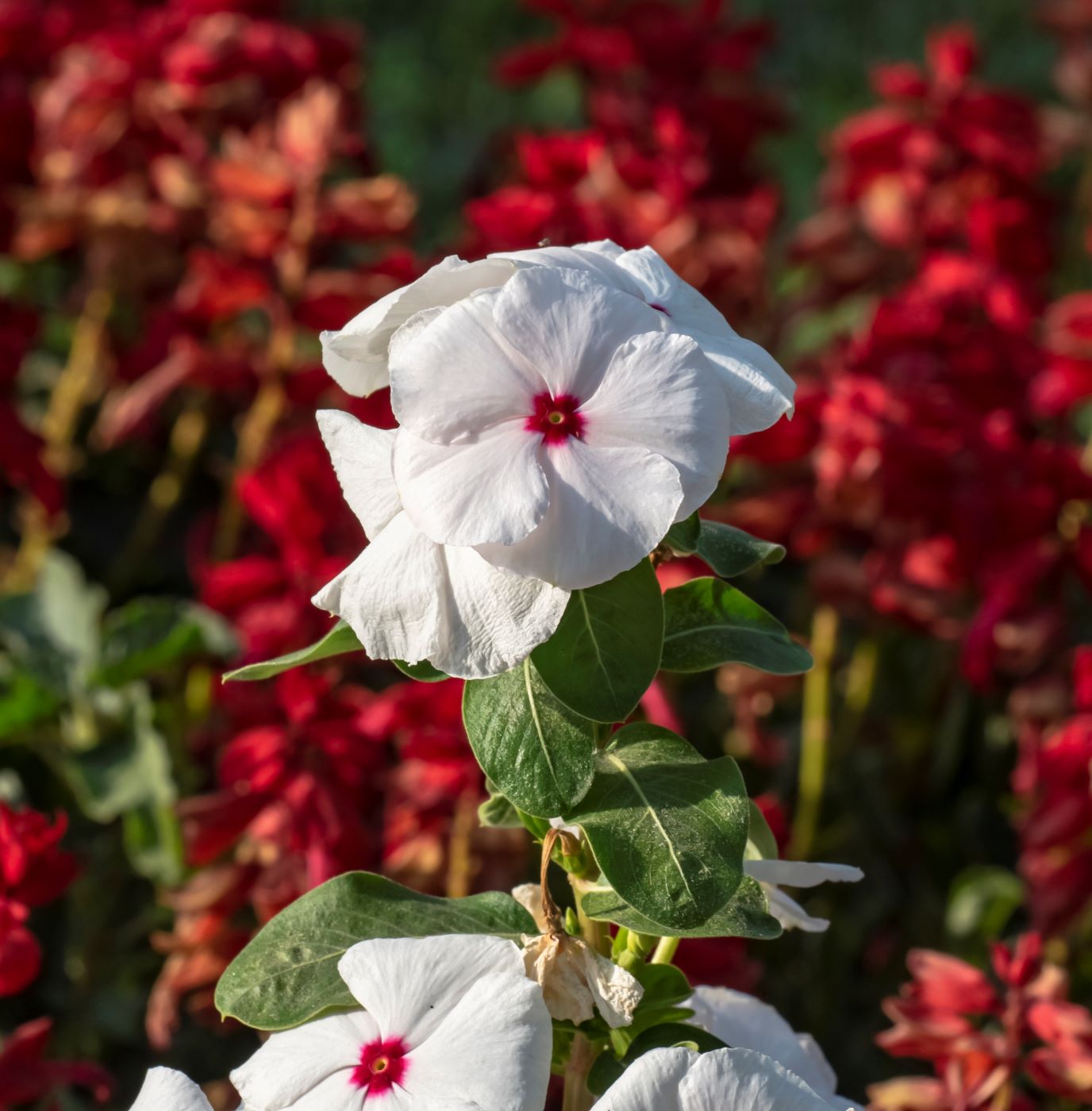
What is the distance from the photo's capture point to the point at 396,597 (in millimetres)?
627

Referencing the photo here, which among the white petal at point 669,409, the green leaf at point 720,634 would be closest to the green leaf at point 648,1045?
the green leaf at point 720,634

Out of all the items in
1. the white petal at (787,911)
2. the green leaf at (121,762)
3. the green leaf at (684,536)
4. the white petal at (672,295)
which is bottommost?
the green leaf at (121,762)

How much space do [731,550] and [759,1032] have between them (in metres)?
0.27

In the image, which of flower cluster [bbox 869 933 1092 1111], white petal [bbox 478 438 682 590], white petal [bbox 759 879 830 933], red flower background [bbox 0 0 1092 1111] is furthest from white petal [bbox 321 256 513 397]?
flower cluster [bbox 869 933 1092 1111]

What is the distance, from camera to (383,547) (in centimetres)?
64

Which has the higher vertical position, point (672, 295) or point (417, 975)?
point (672, 295)

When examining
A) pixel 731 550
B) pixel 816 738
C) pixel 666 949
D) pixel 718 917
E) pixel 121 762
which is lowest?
pixel 816 738

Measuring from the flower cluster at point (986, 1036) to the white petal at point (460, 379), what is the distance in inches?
24.7

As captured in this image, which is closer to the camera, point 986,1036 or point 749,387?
point 749,387

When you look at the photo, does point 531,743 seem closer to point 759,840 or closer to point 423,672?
point 423,672

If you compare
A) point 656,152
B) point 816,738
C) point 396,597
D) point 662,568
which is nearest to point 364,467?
point 396,597

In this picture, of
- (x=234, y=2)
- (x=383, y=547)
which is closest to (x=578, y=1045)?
(x=383, y=547)

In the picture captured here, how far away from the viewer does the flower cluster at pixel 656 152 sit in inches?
67.5

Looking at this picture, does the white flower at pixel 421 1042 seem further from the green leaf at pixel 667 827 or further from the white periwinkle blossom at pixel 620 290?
the white periwinkle blossom at pixel 620 290
